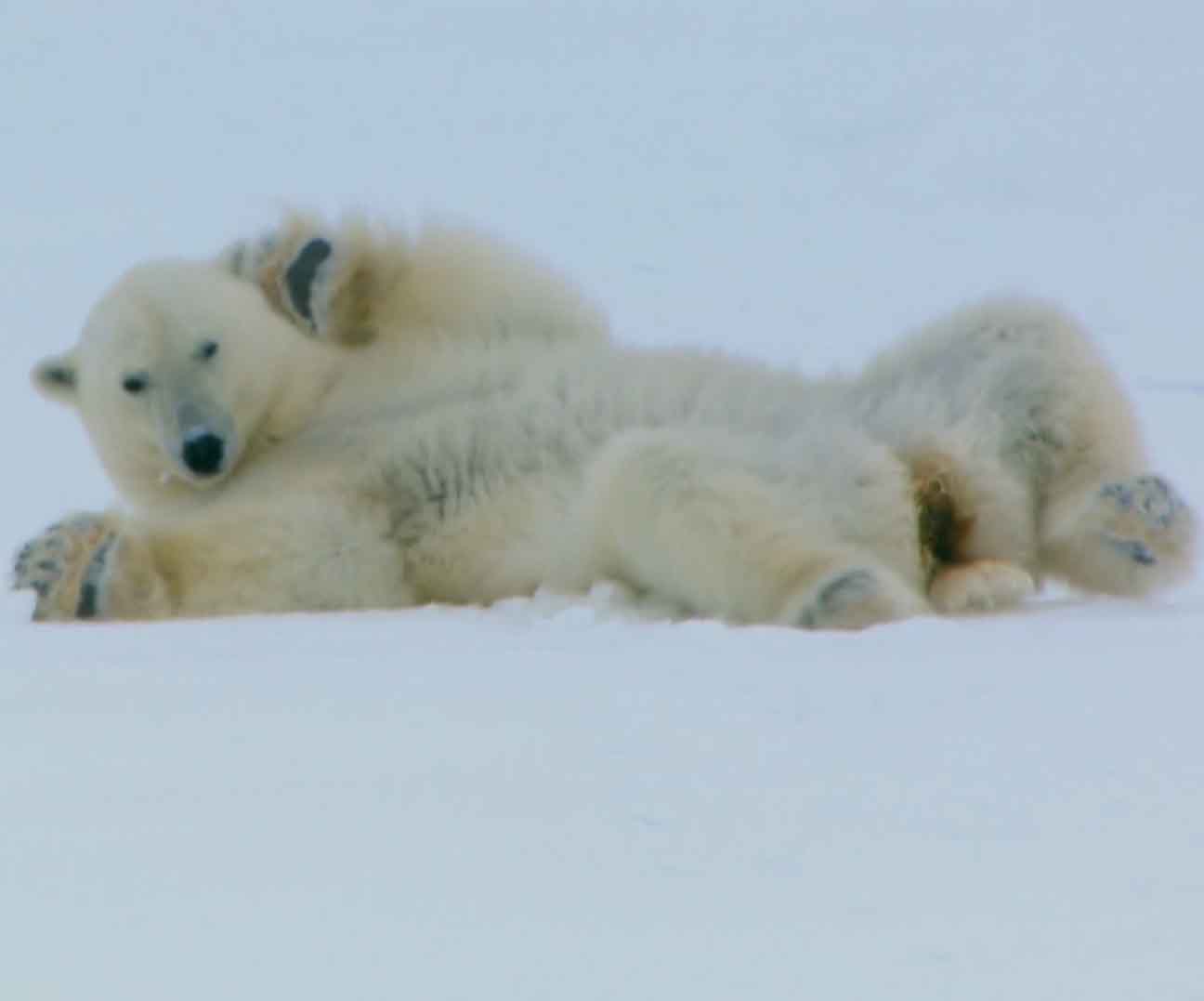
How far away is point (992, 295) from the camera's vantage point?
13.4 ft

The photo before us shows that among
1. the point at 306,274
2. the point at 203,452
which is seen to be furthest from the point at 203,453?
the point at 306,274

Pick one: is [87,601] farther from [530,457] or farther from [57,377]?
[57,377]

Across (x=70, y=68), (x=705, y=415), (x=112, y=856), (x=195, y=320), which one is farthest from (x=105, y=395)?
(x=70, y=68)

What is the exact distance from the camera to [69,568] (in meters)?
3.51

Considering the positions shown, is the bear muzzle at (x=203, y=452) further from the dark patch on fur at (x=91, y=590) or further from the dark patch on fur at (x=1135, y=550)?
the dark patch on fur at (x=1135, y=550)

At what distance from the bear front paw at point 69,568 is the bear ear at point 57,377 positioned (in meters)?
0.77

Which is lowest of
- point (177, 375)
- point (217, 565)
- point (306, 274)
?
point (217, 565)

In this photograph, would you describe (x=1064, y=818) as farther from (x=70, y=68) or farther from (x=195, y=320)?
(x=70, y=68)

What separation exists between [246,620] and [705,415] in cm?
88

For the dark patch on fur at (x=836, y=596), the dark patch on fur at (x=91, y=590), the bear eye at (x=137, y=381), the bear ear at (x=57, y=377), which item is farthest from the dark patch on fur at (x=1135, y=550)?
the bear ear at (x=57, y=377)

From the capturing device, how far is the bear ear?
4.28 m

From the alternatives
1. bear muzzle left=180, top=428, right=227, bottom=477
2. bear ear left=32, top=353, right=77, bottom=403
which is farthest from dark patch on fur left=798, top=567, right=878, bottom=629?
bear ear left=32, top=353, right=77, bottom=403

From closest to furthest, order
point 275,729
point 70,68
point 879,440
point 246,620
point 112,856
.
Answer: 1. point 112,856
2. point 275,729
3. point 246,620
4. point 879,440
5. point 70,68

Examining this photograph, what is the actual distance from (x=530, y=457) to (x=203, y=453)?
57cm
